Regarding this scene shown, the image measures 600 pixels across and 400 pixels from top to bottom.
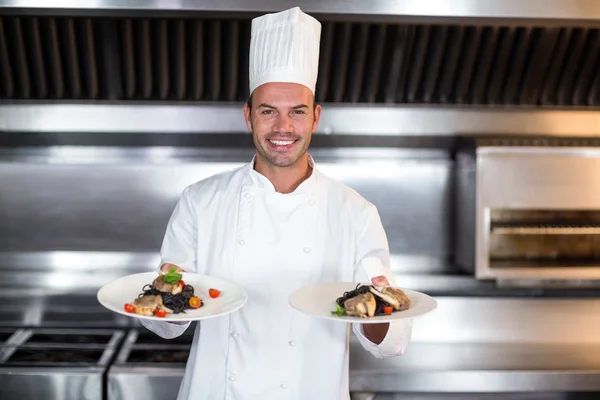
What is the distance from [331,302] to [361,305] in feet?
0.43

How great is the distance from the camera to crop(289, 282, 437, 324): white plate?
174 cm

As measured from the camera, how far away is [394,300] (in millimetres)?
1870

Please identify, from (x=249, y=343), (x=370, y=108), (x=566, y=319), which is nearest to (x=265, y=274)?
(x=249, y=343)

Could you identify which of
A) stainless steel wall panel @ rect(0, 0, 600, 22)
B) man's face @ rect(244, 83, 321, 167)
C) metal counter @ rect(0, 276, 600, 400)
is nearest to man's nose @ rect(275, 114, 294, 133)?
man's face @ rect(244, 83, 321, 167)

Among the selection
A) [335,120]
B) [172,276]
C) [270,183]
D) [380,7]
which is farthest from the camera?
[335,120]

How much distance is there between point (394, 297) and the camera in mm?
1880

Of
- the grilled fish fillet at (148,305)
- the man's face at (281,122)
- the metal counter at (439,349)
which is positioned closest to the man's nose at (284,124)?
the man's face at (281,122)

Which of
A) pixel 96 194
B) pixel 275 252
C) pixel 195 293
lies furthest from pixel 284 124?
pixel 96 194

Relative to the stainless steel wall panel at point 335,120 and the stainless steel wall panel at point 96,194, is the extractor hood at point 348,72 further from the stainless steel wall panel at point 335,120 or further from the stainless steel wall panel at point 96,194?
the stainless steel wall panel at point 96,194

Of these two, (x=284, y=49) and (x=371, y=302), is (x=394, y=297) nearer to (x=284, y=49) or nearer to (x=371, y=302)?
(x=371, y=302)

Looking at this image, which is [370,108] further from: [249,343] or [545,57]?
[249,343]

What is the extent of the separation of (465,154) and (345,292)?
152 cm

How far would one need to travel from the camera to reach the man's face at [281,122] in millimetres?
2023

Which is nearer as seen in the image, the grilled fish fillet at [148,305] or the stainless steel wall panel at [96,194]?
the grilled fish fillet at [148,305]
